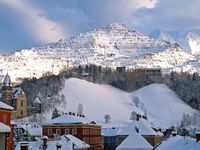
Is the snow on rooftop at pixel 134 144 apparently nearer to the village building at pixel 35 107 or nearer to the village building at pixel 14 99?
the village building at pixel 14 99

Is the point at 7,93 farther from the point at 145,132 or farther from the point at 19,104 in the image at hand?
the point at 145,132

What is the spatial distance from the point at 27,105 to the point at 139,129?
103828mm

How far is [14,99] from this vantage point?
179 metres

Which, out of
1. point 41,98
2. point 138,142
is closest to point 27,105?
point 41,98

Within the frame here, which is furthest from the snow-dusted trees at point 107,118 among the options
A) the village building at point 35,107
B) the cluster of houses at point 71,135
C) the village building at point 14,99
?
the cluster of houses at point 71,135

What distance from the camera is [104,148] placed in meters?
123

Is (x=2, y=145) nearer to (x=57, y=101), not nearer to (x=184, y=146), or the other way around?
(x=184, y=146)

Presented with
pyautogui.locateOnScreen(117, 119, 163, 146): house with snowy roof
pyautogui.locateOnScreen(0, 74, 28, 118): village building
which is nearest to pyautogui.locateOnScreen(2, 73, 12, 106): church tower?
pyautogui.locateOnScreen(0, 74, 28, 118): village building

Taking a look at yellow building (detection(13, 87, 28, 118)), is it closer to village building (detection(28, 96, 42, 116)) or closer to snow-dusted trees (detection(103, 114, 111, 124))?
village building (detection(28, 96, 42, 116))

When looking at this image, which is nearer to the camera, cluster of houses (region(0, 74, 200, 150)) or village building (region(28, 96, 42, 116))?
cluster of houses (region(0, 74, 200, 150))

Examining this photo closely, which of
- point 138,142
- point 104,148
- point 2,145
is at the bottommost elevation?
point 104,148

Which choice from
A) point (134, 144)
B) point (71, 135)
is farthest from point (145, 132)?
point (134, 144)

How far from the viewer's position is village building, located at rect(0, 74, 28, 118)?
17550 cm

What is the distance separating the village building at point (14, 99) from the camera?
576ft
